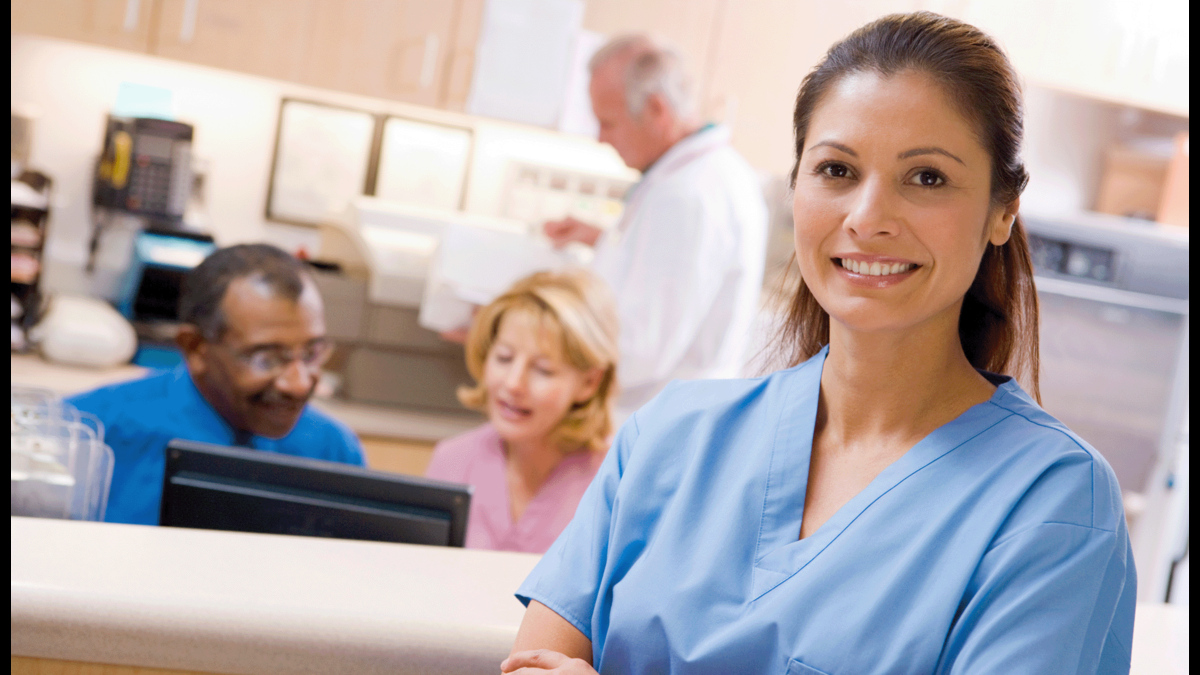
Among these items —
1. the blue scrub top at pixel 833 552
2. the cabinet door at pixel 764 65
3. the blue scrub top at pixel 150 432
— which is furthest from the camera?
the cabinet door at pixel 764 65

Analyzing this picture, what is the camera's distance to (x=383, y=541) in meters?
1.17

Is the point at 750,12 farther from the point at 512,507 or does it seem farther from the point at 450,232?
the point at 512,507

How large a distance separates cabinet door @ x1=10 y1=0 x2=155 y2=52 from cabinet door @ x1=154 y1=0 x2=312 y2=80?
0.05m

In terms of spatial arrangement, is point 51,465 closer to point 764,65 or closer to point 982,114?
point 982,114

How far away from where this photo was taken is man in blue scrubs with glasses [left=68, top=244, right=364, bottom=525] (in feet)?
5.52

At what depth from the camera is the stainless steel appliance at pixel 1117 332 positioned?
3.22 metres

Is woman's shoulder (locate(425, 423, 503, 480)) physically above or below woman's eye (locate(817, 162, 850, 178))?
below

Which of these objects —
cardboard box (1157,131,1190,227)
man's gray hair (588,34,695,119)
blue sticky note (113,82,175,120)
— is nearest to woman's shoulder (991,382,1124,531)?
man's gray hair (588,34,695,119)

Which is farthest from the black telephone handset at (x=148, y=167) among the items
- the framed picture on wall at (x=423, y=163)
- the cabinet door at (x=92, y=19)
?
the framed picture on wall at (x=423, y=163)

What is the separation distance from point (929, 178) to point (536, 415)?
1115mm

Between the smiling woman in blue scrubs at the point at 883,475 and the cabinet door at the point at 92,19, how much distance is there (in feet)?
7.50

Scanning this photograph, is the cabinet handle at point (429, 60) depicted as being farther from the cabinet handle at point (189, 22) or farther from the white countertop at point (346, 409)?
the white countertop at point (346, 409)

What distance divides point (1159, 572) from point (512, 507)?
2.29 meters

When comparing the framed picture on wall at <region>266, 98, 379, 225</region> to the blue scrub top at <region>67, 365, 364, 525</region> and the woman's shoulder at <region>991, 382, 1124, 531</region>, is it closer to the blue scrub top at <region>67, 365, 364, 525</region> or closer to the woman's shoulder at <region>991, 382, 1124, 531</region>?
the blue scrub top at <region>67, 365, 364, 525</region>
